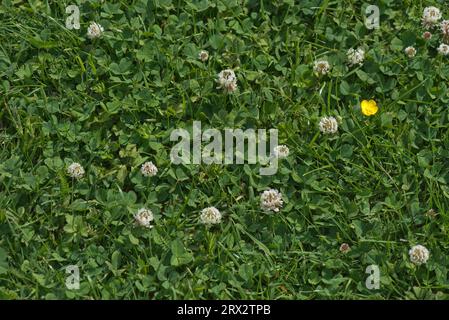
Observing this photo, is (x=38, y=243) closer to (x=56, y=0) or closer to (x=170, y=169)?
(x=170, y=169)

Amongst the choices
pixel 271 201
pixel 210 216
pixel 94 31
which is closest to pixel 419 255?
pixel 271 201

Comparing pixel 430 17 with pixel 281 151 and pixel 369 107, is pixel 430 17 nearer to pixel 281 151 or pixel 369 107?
pixel 369 107

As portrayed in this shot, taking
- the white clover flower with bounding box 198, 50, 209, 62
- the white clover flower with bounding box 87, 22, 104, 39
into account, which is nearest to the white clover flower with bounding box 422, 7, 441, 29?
the white clover flower with bounding box 198, 50, 209, 62

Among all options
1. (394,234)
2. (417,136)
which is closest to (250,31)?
(417,136)

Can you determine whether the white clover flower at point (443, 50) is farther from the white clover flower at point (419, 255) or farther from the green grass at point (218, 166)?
the white clover flower at point (419, 255)

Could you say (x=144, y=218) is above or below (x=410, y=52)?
below
